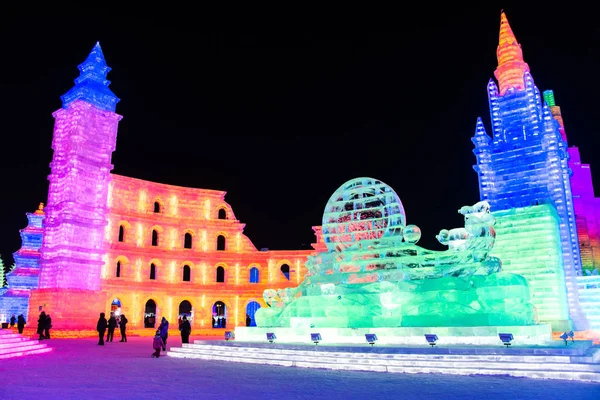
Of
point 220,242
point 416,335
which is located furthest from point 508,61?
point 220,242

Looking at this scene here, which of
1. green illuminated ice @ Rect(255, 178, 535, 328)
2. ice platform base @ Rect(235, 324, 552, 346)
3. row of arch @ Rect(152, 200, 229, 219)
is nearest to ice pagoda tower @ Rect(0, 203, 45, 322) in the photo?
row of arch @ Rect(152, 200, 229, 219)

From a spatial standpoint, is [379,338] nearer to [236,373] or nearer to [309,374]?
[309,374]

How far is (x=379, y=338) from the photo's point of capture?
1385 cm

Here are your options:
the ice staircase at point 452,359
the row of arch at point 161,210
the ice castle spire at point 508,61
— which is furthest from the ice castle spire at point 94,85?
the ice castle spire at point 508,61

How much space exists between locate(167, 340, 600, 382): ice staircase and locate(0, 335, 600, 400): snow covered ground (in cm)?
53

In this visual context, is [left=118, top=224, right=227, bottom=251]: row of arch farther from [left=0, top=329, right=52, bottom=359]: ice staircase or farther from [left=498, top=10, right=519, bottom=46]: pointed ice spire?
[left=498, top=10, right=519, bottom=46]: pointed ice spire

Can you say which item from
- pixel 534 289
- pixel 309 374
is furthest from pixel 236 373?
pixel 534 289

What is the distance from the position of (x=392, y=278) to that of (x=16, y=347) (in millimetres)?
11951

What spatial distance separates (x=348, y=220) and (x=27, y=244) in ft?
103

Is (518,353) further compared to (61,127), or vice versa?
(61,127)

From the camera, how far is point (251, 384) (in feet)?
29.5

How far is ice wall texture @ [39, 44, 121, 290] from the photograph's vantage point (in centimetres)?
2994

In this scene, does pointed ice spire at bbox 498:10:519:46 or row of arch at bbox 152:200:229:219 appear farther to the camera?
row of arch at bbox 152:200:229:219

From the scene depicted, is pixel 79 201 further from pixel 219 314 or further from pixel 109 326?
pixel 219 314
